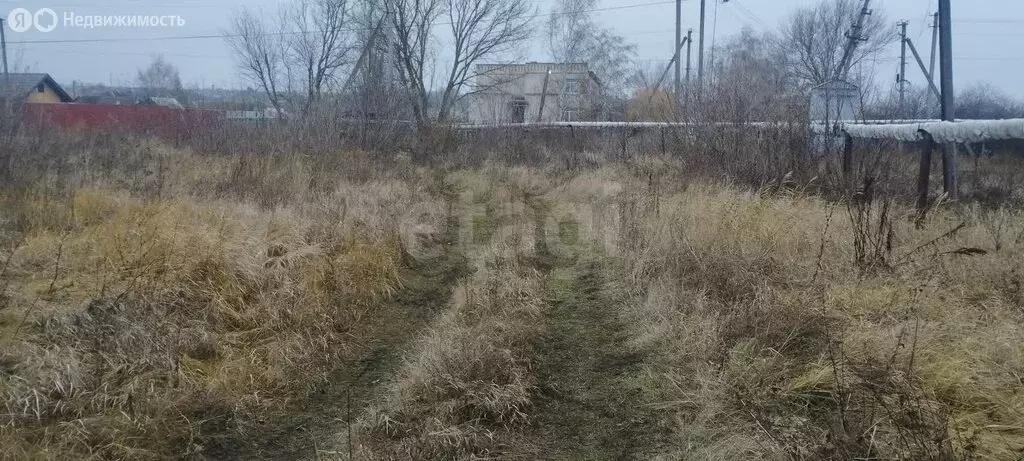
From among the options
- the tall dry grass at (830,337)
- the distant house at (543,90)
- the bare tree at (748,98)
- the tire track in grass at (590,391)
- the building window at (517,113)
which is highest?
the distant house at (543,90)

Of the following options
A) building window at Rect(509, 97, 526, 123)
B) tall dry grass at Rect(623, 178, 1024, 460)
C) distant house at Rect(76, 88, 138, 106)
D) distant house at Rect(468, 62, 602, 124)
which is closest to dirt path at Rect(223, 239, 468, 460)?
tall dry grass at Rect(623, 178, 1024, 460)

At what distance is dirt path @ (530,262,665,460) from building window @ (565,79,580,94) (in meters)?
27.2

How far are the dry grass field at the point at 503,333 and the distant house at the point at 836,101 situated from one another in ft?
10.4

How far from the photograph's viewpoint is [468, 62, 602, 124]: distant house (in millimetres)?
29172

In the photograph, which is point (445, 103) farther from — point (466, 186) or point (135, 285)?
point (135, 285)

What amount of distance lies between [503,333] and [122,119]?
2148 cm

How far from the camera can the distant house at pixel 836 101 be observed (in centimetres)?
1022

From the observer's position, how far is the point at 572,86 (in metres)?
32.7

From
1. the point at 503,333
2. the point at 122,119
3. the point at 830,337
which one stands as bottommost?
the point at 503,333

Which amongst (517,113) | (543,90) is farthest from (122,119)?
(543,90)

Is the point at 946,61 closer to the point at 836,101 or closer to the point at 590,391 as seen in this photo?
the point at 836,101

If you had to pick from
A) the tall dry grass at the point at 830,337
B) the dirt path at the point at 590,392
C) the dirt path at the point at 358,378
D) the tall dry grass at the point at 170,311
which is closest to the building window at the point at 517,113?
the tall dry grass at the point at 170,311

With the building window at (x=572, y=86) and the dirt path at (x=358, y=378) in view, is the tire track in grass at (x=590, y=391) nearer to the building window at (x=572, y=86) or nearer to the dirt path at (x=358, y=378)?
the dirt path at (x=358, y=378)

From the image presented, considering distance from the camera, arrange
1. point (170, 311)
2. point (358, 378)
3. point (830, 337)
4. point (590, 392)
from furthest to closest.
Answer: point (170, 311)
point (358, 378)
point (590, 392)
point (830, 337)
